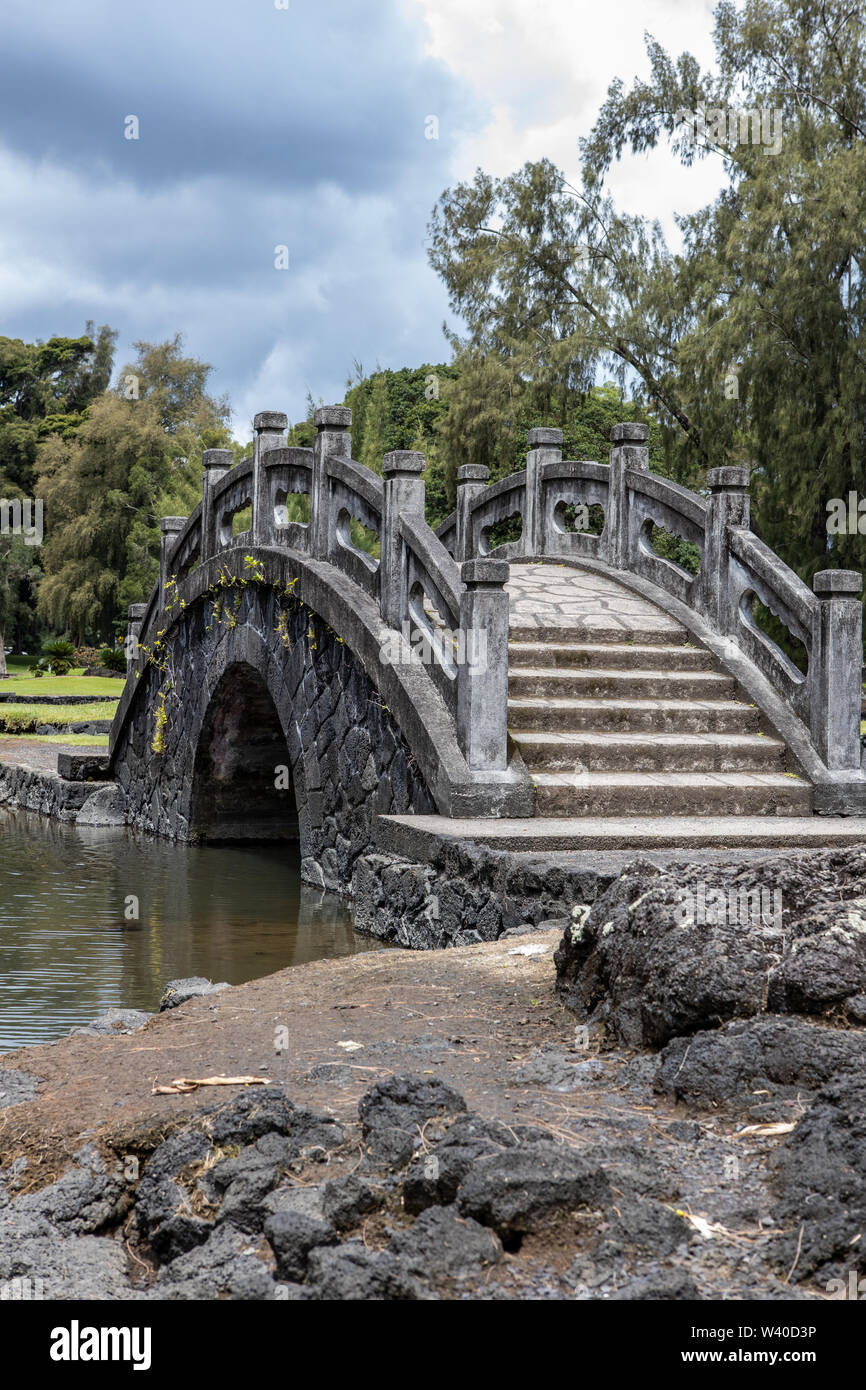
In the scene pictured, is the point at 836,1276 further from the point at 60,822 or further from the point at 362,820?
the point at 60,822

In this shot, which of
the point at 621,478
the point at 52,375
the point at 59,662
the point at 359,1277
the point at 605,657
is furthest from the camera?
the point at 52,375

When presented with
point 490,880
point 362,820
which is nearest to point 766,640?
point 362,820

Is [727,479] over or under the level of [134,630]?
Result: over

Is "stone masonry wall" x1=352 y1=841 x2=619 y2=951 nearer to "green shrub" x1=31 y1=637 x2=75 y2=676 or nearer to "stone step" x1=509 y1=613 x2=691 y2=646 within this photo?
"stone step" x1=509 y1=613 x2=691 y2=646

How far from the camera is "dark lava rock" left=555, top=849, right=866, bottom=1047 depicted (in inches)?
136

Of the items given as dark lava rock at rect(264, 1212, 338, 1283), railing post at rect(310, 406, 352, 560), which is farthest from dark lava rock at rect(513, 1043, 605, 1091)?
railing post at rect(310, 406, 352, 560)

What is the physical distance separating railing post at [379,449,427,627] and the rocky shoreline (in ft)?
16.2

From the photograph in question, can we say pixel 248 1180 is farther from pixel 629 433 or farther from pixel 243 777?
pixel 243 777

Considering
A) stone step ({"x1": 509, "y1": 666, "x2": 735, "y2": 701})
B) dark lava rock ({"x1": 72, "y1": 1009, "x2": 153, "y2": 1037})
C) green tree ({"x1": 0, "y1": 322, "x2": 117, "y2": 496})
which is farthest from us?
green tree ({"x1": 0, "y1": 322, "x2": 117, "y2": 496})

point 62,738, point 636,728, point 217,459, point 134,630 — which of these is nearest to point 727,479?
point 636,728

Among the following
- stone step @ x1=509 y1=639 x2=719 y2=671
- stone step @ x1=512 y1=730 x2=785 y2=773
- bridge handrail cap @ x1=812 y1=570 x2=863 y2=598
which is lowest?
stone step @ x1=512 y1=730 x2=785 y2=773

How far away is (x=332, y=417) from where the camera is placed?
34.0 feet

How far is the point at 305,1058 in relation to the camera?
386 centimetres

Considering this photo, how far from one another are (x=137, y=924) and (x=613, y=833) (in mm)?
4146
